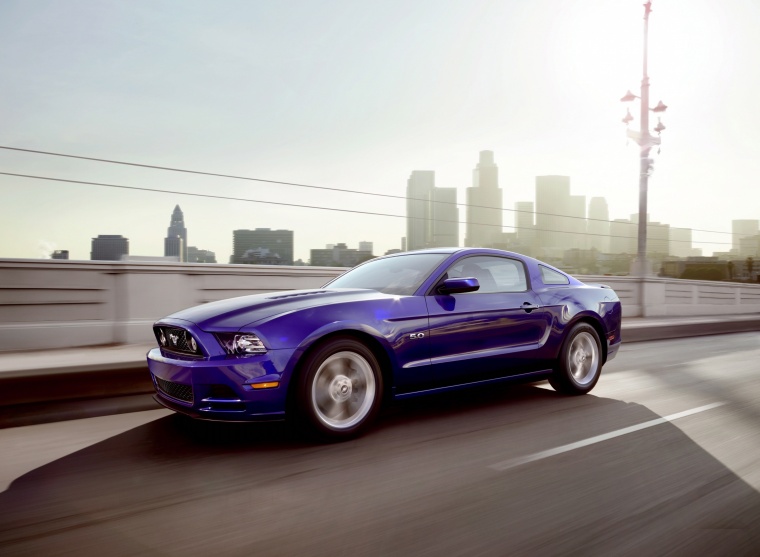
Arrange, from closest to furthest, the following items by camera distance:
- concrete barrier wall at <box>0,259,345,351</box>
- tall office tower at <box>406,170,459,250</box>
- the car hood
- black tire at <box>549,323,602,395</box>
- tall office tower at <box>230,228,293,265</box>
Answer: the car hood → black tire at <box>549,323,602,395</box> → concrete barrier wall at <box>0,259,345,351</box> → tall office tower at <box>230,228,293,265</box> → tall office tower at <box>406,170,459,250</box>

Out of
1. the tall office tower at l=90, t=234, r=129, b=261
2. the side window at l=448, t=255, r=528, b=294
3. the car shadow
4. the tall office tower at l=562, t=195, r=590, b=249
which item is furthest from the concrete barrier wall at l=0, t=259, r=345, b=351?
the tall office tower at l=562, t=195, r=590, b=249

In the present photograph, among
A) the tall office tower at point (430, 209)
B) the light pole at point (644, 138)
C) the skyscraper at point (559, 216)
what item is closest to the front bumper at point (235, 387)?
the tall office tower at point (430, 209)

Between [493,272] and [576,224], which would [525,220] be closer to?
[576,224]

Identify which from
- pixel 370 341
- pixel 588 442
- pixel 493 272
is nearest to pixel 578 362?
pixel 493 272

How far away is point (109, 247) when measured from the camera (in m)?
10.9

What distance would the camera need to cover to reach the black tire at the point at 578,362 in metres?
5.97

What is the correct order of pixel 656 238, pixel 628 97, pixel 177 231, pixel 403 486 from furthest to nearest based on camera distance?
1. pixel 656 238
2. pixel 628 97
3. pixel 177 231
4. pixel 403 486

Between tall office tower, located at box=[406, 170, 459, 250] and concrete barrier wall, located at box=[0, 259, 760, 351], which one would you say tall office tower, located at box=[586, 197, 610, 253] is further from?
concrete barrier wall, located at box=[0, 259, 760, 351]

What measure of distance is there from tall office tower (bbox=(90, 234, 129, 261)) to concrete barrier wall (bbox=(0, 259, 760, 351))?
0.53 m

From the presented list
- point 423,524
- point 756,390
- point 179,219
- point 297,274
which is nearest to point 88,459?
point 423,524

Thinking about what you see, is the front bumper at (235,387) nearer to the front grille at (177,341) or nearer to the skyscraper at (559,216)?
the front grille at (177,341)

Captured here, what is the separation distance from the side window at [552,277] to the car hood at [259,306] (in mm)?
2125

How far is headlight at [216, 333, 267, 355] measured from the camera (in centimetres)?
394

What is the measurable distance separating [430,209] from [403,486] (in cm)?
1479
